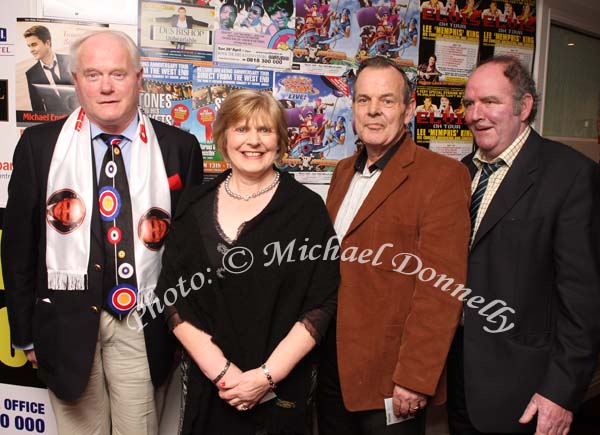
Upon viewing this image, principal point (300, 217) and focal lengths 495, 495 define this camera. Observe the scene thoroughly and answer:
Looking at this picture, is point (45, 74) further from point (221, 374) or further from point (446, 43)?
point (446, 43)

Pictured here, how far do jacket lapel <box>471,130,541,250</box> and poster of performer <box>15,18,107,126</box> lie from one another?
1821 mm

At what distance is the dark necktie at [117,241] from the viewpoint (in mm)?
1738

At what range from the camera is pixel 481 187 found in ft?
5.85

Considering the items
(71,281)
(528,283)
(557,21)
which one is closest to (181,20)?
(71,281)

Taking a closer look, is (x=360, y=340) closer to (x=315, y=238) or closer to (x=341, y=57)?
(x=315, y=238)

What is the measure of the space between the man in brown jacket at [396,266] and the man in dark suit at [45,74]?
1379 millimetres

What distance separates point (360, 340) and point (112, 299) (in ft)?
2.86

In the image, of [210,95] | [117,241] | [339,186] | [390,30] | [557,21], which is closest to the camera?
[117,241]

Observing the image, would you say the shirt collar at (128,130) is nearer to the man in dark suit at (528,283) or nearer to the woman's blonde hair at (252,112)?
the woman's blonde hair at (252,112)

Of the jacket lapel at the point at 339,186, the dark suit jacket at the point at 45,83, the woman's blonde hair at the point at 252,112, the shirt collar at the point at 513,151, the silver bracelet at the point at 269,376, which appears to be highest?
the dark suit jacket at the point at 45,83

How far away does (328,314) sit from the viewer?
1625mm

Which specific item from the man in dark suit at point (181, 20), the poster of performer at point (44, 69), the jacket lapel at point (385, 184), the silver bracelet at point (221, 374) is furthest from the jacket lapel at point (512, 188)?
the poster of performer at point (44, 69)

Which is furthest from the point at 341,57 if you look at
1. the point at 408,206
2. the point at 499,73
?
the point at 408,206

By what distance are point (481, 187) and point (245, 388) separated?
1072mm
